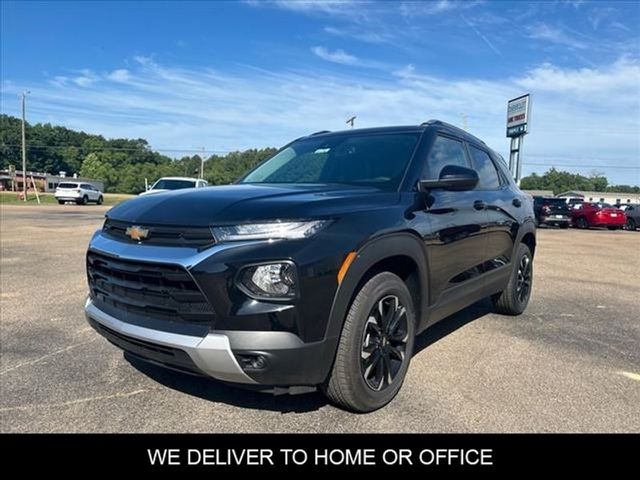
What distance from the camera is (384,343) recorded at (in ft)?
10.1

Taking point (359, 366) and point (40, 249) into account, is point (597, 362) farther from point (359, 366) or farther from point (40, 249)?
point (40, 249)

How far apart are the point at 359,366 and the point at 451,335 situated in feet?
7.29

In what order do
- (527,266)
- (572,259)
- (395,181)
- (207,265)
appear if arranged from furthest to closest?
(572,259) < (527,266) < (395,181) < (207,265)

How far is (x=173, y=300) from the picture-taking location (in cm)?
259

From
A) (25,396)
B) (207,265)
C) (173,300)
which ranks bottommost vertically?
(25,396)

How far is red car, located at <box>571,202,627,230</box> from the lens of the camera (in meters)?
26.3

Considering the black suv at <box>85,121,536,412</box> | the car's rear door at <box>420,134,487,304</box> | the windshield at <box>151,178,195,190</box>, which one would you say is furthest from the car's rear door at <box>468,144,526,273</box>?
the windshield at <box>151,178,195,190</box>

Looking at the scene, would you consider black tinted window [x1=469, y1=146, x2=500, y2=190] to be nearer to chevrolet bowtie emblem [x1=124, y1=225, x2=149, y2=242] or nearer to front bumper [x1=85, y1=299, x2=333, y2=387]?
front bumper [x1=85, y1=299, x2=333, y2=387]

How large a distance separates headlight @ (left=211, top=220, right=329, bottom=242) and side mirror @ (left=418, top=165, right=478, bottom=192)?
3.85ft

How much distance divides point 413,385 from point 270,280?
5.38 ft

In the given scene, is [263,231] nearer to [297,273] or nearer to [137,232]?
[297,273]

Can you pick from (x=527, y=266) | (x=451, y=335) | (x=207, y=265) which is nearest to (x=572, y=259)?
(x=527, y=266)

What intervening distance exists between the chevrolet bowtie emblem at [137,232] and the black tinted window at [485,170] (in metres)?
2.99

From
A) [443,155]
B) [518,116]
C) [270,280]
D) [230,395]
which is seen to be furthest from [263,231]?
[518,116]
